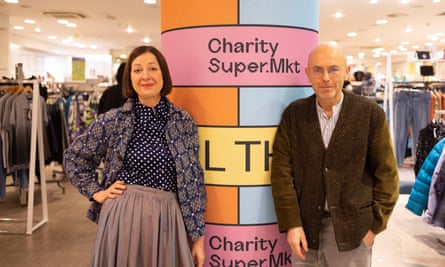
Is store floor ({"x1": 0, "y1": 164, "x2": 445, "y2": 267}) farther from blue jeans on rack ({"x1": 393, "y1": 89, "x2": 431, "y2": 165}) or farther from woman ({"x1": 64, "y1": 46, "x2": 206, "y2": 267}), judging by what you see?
woman ({"x1": 64, "y1": 46, "x2": 206, "y2": 267})

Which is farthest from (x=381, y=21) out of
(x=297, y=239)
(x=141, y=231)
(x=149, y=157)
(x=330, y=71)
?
(x=141, y=231)

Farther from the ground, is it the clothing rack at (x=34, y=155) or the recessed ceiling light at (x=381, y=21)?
the recessed ceiling light at (x=381, y=21)

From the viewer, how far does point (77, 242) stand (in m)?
4.46

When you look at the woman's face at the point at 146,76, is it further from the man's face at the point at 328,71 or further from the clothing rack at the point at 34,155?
the clothing rack at the point at 34,155

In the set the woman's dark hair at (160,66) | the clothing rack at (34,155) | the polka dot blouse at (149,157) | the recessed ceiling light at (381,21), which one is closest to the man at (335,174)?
the polka dot blouse at (149,157)

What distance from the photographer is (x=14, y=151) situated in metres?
5.04

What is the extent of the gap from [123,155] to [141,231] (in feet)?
1.05

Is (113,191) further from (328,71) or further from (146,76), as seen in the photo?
(328,71)

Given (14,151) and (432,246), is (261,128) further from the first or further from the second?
(14,151)

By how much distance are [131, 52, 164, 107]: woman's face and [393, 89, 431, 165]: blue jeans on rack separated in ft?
16.6

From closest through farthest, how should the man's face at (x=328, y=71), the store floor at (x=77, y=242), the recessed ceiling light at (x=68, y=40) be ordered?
1. the man's face at (x=328, y=71)
2. the store floor at (x=77, y=242)
3. the recessed ceiling light at (x=68, y=40)

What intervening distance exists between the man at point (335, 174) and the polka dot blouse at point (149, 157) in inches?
18.1

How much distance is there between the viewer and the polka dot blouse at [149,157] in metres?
1.88

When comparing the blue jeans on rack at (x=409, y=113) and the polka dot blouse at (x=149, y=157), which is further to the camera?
the blue jeans on rack at (x=409, y=113)
